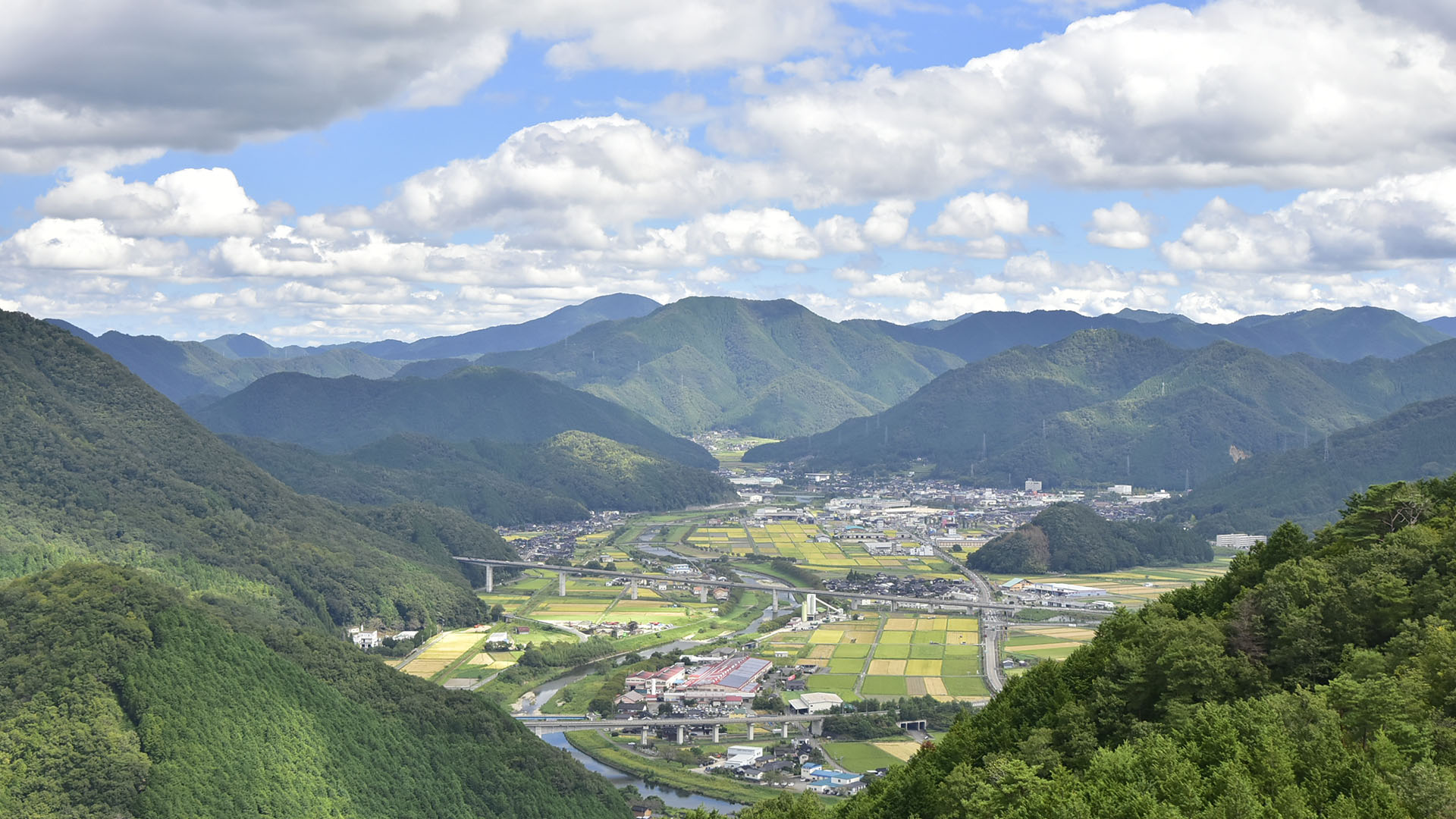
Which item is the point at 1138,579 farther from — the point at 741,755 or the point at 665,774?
the point at 665,774

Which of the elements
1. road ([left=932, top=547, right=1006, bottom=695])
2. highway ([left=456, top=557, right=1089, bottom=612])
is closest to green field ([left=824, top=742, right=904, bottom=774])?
road ([left=932, top=547, right=1006, bottom=695])

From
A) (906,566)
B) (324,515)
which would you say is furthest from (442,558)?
(906,566)

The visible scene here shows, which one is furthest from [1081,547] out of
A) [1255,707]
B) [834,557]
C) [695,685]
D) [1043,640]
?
[1255,707]

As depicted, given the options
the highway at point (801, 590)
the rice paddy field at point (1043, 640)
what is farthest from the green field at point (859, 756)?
the highway at point (801, 590)

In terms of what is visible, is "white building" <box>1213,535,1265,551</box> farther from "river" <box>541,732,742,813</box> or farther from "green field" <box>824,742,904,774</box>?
"river" <box>541,732,742,813</box>

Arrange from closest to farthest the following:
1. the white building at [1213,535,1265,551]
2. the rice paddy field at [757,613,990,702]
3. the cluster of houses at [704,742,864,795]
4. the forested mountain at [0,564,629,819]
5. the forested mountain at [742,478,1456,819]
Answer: the forested mountain at [742,478,1456,819] < the forested mountain at [0,564,629,819] < the cluster of houses at [704,742,864,795] < the rice paddy field at [757,613,990,702] < the white building at [1213,535,1265,551]

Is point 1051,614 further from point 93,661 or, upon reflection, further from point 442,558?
point 93,661
